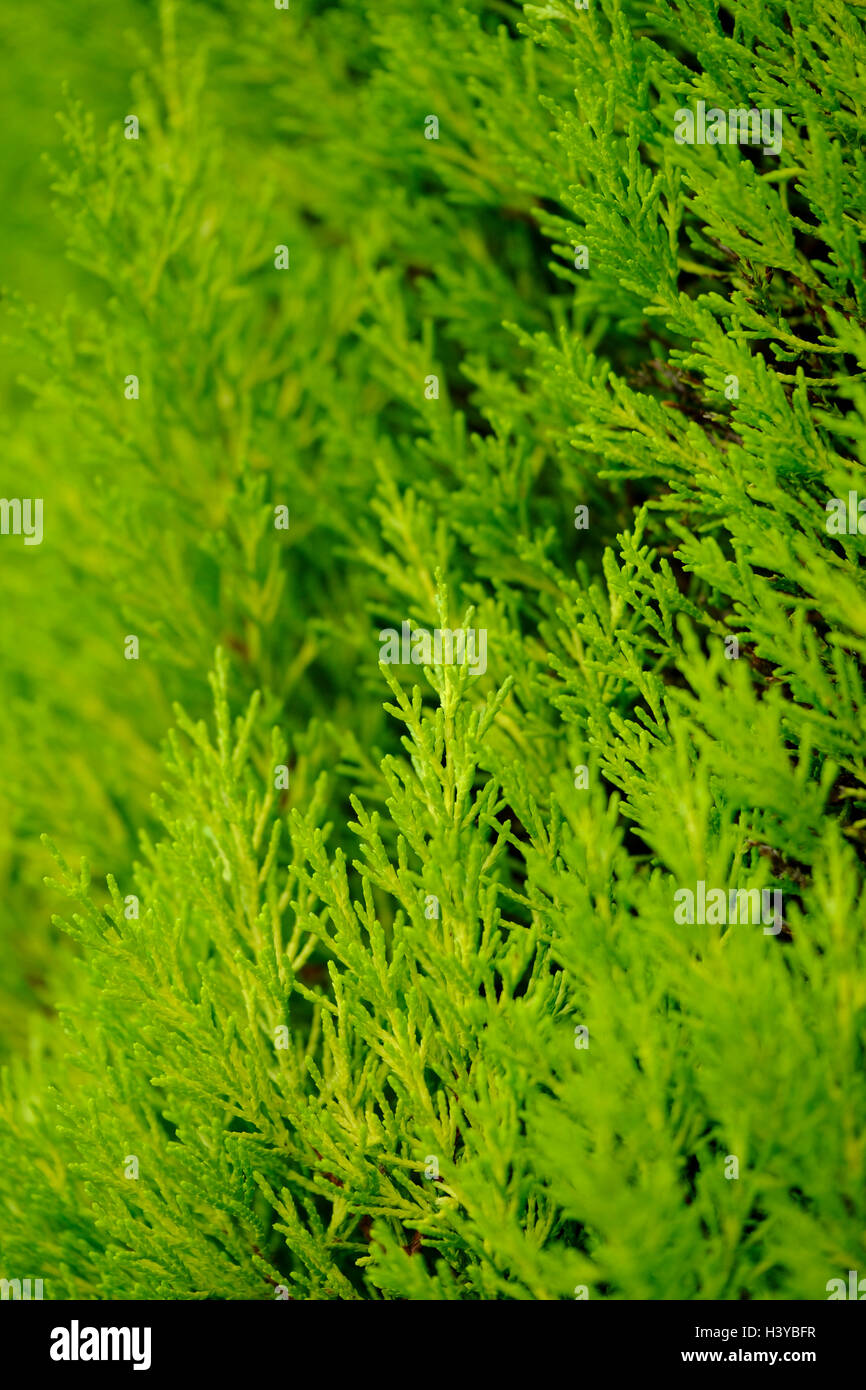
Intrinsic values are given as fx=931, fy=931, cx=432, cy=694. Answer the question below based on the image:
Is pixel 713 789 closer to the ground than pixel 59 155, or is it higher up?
closer to the ground

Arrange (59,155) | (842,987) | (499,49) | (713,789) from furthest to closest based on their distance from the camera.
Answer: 1. (59,155)
2. (499,49)
3. (713,789)
4. (842,987)

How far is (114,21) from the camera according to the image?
11.6 ft

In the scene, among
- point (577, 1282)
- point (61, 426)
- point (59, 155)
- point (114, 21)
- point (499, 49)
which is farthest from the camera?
point (59, 155)

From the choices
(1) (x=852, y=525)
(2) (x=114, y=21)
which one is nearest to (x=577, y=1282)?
(1) (x=852, y=525)

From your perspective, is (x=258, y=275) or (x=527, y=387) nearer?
(x=527, y=387)

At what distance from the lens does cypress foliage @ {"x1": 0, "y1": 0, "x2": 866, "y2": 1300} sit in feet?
4.74

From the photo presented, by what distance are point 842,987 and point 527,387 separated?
5.70 ft

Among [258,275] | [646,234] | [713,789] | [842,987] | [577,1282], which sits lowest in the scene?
[577,1282]

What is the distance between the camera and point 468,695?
208cm

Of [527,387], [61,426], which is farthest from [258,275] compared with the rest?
[527,387]

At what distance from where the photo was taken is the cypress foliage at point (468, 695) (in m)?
1.44
